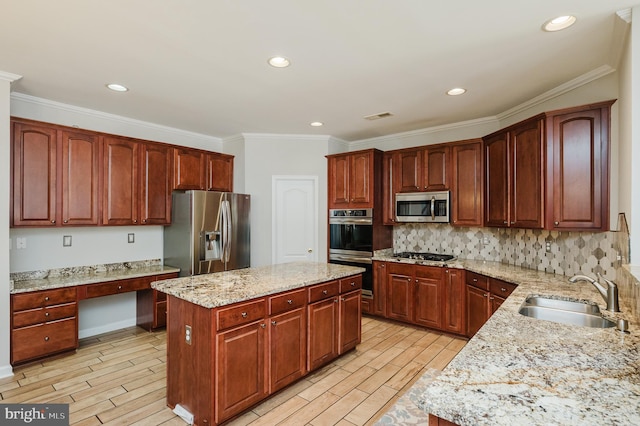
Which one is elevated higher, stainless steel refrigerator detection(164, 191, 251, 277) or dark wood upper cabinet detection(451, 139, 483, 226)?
dark wood upper cabinet detection(451, 139, 483, 226)

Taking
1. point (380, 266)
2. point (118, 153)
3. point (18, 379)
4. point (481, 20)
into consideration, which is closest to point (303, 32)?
point (481, 20)

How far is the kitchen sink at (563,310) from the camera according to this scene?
6.86 ft

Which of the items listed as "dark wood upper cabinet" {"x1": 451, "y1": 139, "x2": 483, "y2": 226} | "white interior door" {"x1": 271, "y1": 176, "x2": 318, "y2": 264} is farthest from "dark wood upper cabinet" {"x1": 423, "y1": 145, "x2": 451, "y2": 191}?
"white interior door" {"x1": 271, "y1": 176, "x2": 318, "y2": 264}

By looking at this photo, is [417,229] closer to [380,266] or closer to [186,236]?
[380,266]

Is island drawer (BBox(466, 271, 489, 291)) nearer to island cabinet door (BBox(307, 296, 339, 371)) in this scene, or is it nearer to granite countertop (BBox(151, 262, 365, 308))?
granite countertop (BBox(151, 262, 365, 308))

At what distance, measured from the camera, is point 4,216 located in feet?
9.58

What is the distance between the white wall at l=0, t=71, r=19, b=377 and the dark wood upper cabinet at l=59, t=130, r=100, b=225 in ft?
1.72

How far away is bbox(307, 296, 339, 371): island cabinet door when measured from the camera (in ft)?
9.48

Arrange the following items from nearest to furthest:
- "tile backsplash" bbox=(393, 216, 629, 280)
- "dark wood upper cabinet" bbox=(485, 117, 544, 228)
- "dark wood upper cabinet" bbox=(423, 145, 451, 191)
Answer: "tile backsplash" bbox=(393, 216, 629, 280) < "dark wood upper cabinet" bbox=(485, 117, 544, 228) < "dark wood upper cabinet" bbox=(423, 145, 451, 191)

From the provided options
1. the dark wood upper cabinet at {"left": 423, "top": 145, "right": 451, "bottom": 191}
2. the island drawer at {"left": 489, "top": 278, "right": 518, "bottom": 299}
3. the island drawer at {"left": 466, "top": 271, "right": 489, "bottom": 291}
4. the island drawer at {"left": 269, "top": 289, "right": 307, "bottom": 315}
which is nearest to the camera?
the island drawer at {"left": 269, "top": 289, "right": 307, "bottom": 315}

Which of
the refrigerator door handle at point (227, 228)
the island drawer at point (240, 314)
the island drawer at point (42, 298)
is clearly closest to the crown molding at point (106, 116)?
the refrigerator door handle at point (227, 228)

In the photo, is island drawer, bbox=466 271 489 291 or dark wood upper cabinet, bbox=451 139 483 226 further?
dark wood upper cabinet, bbox=451 139 483 226

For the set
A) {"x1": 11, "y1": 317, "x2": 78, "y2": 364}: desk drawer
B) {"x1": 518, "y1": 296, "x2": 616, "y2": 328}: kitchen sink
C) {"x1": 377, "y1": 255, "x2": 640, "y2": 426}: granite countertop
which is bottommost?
{"x1": 11, "y1": 317, "x2": 78, "y2": 364}: desk drawer

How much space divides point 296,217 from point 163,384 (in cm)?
282
